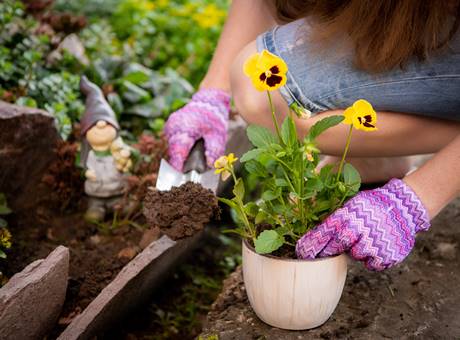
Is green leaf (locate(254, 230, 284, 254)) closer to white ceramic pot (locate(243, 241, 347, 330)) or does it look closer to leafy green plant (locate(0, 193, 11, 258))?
white ceramic pot (locate(243, 241, 347, 330))

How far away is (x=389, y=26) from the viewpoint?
1579 millimetres

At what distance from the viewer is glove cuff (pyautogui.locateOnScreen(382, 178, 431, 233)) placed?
1559mm

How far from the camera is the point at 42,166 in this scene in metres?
2.18

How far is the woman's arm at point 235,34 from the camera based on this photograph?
2105 millimetres

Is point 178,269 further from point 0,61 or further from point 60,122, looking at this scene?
point 0,61

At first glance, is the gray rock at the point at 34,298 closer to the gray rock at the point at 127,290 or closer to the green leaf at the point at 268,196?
the gray rock at the point at 127,290

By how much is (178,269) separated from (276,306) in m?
0.74

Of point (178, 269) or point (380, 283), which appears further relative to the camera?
point (178, 269)

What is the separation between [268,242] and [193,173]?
1.47 feet

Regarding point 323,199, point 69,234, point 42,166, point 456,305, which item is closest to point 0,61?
point 42,166

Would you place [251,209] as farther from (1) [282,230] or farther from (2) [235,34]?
(2) [235,34]

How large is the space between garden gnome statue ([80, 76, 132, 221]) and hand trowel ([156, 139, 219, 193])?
11.8 inches

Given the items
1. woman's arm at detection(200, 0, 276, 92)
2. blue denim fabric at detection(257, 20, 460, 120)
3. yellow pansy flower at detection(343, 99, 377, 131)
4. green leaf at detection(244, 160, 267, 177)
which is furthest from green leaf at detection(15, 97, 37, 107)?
yellow pansy flower at detection(343, 99, 377, 131)

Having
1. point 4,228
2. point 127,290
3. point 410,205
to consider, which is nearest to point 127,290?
point 127,290
